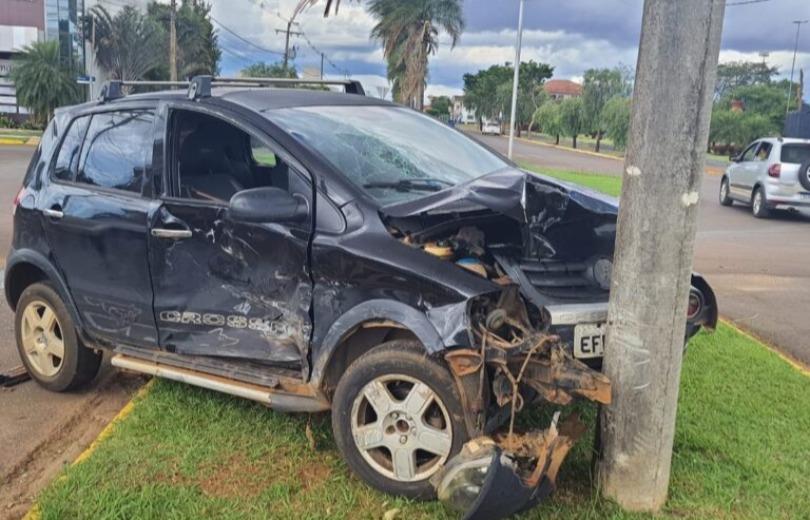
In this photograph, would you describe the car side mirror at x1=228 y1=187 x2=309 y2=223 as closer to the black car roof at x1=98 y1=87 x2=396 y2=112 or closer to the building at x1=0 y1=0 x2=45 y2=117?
the black car roof at x1=98 y1=87 x2=396 y2=112

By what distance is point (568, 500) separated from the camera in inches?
134

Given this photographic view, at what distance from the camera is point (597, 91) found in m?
52.5

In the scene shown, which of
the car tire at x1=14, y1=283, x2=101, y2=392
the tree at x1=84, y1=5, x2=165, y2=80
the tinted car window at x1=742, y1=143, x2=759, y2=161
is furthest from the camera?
the tree at x1=84, y1=5, x2=165, y2=80

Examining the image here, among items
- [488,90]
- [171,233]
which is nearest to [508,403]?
[171,233]

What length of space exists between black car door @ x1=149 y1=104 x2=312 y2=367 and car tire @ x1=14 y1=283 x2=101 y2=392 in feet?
2.91

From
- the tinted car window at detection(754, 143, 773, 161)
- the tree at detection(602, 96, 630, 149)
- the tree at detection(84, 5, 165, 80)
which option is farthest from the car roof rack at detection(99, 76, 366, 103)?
the tree at detection(84, 5, 165, 80)

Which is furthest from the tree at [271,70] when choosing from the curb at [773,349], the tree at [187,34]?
the curb at [773,349]

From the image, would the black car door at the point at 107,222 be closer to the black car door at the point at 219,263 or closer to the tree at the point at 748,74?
the black car door at the point at 219,263

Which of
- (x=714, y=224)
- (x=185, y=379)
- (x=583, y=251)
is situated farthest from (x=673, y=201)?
(x=714, y=224)

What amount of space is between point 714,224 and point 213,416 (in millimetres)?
12336

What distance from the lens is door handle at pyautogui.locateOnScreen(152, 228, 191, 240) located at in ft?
13.2

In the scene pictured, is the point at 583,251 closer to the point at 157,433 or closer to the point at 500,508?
the point at 500,508

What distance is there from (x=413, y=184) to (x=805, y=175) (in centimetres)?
1298

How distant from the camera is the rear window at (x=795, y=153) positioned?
50.1 ft
